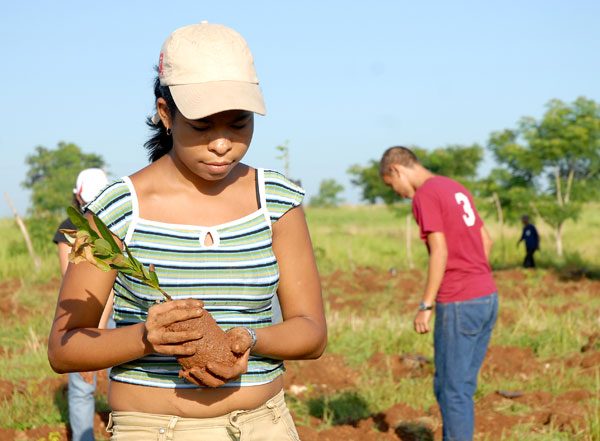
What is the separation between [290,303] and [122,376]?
43cm

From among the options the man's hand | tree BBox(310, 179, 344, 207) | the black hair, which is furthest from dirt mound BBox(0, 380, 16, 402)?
tree BBox(310, 179, 344, 207)

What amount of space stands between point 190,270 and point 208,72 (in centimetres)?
44

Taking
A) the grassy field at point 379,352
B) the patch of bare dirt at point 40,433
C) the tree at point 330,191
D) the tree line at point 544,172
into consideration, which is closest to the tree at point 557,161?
the tree line at point 544,172

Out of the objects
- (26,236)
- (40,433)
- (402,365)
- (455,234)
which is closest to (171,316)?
(455,234)

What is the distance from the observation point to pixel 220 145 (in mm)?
1612

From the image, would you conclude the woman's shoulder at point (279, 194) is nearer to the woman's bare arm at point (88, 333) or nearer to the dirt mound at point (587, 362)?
the woman's bare arm at point (88, 333)

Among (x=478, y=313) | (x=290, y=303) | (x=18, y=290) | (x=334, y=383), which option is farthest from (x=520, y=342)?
(x=18, y=290)

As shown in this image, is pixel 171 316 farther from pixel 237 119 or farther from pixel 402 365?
pixel 402 365

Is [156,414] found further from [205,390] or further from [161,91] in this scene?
[161,91]

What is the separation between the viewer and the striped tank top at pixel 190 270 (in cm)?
162

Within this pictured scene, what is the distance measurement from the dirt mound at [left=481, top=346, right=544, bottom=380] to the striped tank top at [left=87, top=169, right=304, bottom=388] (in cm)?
488

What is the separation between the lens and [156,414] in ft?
5.44

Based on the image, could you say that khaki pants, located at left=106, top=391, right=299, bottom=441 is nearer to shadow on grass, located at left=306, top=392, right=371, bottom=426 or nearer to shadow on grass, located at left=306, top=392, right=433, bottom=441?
shadow on grass, located at left=306, top=392, right=433, bottom=441

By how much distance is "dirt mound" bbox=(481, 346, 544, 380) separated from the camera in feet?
20.5
